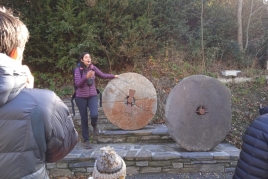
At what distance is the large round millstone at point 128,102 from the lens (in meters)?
4.24

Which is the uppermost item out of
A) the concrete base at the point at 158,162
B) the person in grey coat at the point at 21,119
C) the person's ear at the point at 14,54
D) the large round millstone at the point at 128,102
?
the person's ear at the point at 14,54

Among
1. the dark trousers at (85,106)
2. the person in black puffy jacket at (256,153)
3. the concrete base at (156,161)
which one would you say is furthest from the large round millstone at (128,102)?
the person in black puffy jacket at (256,153)

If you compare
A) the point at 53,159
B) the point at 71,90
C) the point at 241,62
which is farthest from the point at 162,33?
the point at 53,159

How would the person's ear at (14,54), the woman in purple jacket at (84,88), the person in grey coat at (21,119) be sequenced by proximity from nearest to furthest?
the person in grey coat at (21,119)
the person's ear at (14,54)
the woman in purple jacket at (84,88)

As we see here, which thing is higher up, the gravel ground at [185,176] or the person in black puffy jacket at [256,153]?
the person in black puffy jacket at [256,153]

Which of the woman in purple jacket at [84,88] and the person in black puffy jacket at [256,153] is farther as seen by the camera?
the woman in purple jacket at [84,88]

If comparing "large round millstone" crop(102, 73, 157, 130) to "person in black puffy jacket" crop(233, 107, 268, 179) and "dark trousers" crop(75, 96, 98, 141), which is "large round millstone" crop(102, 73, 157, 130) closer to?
"dark trousers" crop(75, 96, 98, 141)

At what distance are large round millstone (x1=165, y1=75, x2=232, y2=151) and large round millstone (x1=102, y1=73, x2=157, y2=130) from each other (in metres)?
0.91

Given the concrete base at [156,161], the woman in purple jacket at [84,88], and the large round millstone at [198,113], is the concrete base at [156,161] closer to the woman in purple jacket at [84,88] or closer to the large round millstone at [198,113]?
the large round millstone at [198,113]

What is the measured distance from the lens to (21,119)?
84cm

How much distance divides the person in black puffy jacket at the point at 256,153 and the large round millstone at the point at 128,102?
2.89m

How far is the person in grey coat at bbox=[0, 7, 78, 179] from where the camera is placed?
822 millimetres

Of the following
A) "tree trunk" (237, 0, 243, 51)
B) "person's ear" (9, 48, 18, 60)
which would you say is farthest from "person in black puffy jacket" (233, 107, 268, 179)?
"tree trunk" (237, 0, 243, 51)

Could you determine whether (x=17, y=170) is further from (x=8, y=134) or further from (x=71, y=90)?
(x=71, y=90)
